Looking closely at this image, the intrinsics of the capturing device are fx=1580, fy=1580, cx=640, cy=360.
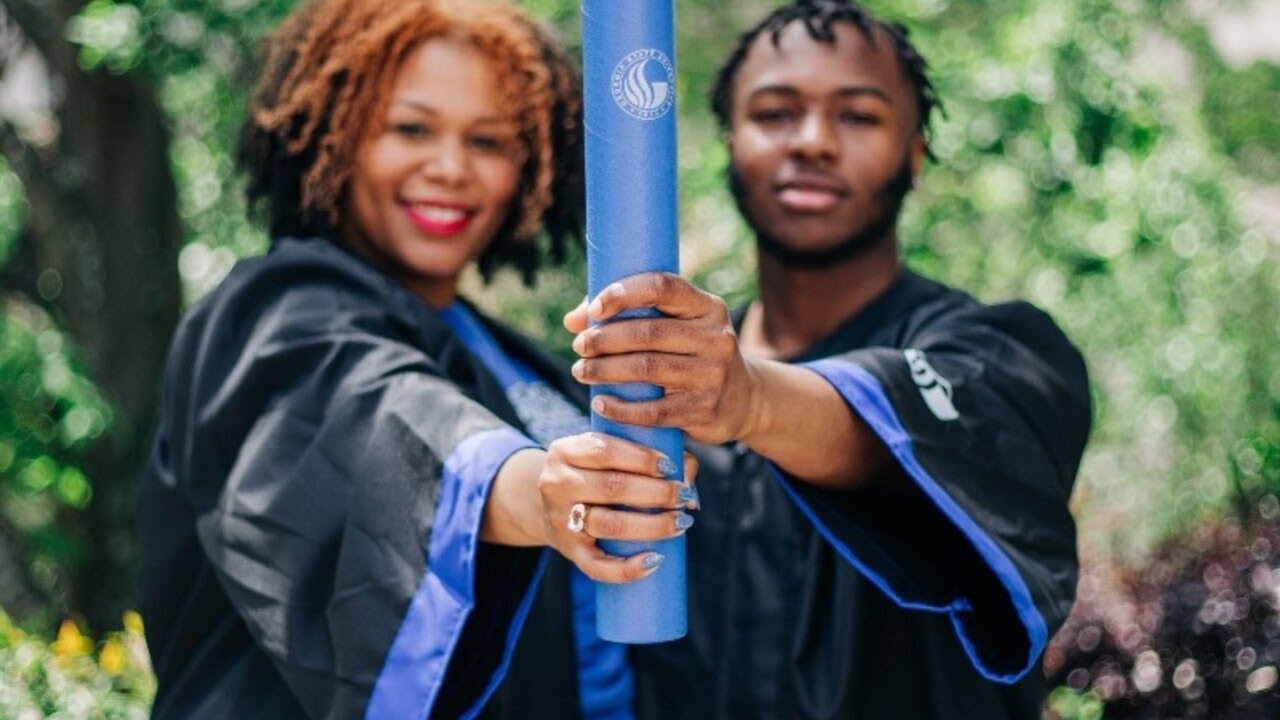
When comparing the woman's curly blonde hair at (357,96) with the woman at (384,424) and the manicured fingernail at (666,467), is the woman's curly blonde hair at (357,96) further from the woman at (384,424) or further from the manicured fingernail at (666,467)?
the manicured fingernail at (666,467)

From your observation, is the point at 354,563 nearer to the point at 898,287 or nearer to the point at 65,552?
the point at 898,287

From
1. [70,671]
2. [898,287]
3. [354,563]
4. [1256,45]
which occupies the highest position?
[1256,45]

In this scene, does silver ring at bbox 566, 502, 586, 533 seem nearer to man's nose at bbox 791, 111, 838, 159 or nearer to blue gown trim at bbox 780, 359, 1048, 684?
blue gown trim at bbox 780, 359, 1048, 684

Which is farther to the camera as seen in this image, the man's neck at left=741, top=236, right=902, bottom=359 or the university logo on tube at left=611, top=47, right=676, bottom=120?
the man's neck at left=741, top=236, right=902, bottom=359

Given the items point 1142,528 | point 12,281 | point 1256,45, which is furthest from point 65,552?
point 1256,45

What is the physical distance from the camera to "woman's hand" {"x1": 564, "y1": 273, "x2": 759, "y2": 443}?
1.68 meters

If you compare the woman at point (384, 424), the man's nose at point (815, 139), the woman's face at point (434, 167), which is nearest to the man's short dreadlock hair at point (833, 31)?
the man's nose at point (815, 139)

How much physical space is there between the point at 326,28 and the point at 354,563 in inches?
42.1

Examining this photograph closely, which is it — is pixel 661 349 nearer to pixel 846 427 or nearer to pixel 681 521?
pixel 681 521

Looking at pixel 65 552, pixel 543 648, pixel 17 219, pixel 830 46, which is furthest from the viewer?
pixel 17 219

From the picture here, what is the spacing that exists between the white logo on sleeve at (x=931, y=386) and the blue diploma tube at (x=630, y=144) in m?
0.68

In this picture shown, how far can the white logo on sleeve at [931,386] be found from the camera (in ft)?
7.49

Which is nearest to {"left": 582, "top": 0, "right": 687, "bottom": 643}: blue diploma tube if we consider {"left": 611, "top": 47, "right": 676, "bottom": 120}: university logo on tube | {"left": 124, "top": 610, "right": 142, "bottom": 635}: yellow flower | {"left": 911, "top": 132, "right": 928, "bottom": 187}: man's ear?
{"left": 611, "top": 47, "right": 676, "bottom": 120}: university logo on tube

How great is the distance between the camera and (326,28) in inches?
108
